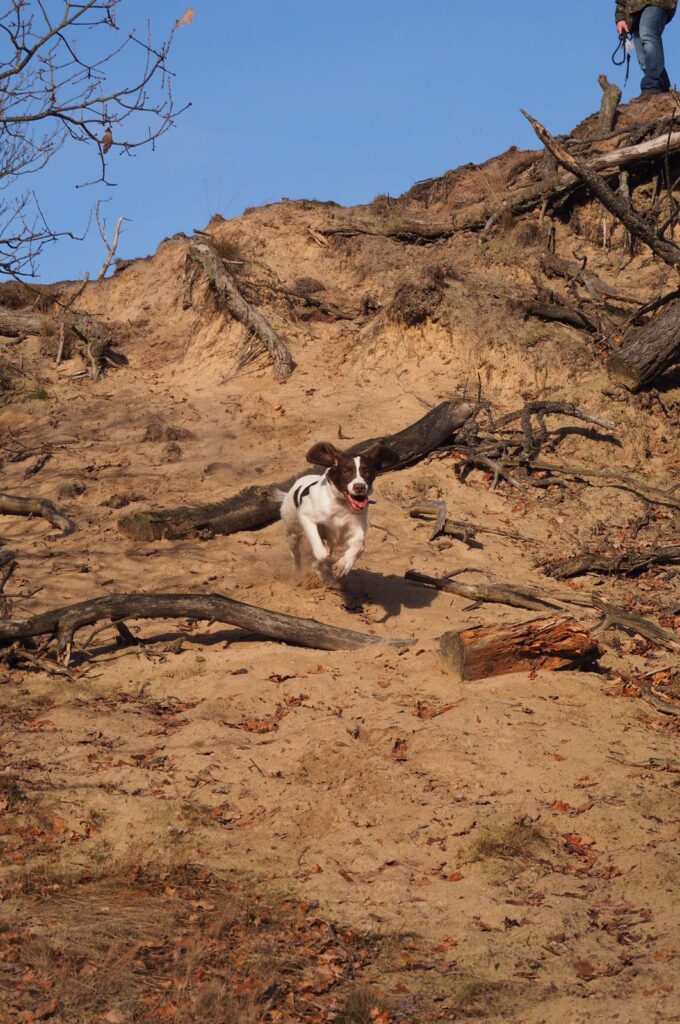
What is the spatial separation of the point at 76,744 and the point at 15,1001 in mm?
2756

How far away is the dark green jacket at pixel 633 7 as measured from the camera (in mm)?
20078

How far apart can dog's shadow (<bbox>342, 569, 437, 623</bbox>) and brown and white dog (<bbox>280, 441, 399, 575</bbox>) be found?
47 centimetres

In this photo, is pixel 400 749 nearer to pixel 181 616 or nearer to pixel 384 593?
pixel 181 616

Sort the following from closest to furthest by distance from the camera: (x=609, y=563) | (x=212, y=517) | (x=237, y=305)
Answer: (x=609, y=563) < (x=212, y=517) < (x=237, y=305)

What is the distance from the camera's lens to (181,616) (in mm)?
8453

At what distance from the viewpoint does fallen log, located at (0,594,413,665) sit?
26.9 feet

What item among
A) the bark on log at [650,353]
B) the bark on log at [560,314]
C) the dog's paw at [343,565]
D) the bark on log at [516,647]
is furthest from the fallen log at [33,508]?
the bark on log at [560,314]

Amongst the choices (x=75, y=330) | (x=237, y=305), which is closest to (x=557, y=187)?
(x=237, y=305)

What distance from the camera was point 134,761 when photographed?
21.9ft

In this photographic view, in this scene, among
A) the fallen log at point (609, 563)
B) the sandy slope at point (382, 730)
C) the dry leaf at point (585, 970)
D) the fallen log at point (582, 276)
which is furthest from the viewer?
the fallen log at point (582, 276)

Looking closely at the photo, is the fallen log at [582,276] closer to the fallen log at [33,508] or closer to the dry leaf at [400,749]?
the fallen log at [33,508]

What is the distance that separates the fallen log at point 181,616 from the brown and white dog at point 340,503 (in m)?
1.07

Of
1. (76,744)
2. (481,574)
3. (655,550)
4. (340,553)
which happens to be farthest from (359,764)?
(655,550)

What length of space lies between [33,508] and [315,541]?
15.2ft
